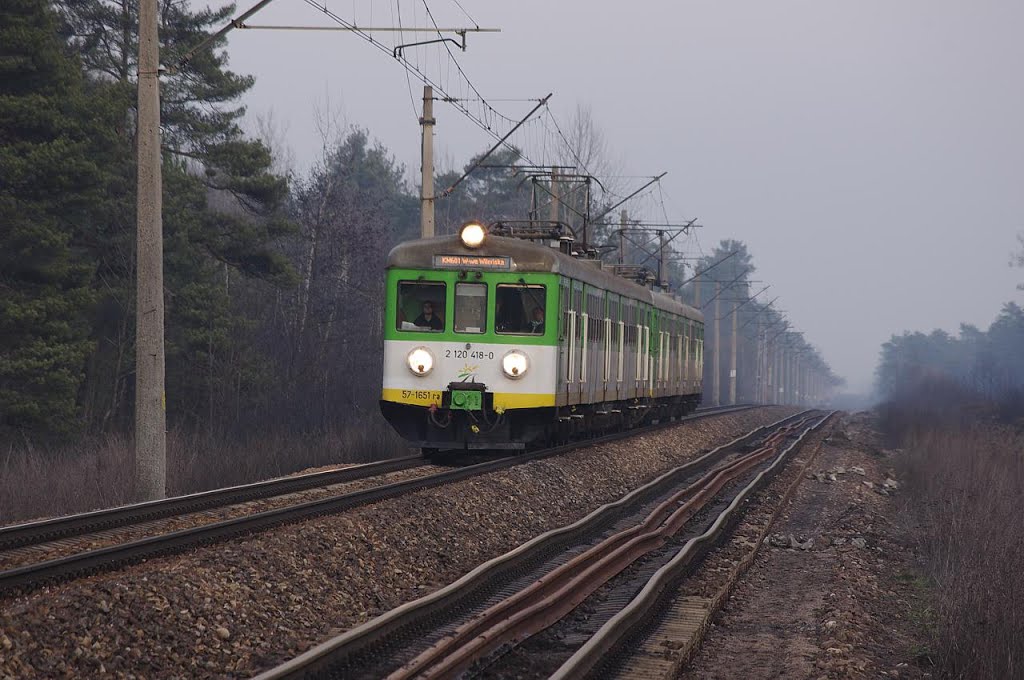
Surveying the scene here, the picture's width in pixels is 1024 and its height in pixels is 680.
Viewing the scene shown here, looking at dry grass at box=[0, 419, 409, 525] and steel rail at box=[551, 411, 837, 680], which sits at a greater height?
dry grass at box=[0, 419, 409, 525]

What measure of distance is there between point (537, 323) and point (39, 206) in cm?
1213

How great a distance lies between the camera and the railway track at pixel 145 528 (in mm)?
8062

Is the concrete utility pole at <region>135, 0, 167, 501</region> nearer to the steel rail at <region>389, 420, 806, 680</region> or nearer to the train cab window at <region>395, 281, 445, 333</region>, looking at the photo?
the train cab window at <region>395, 281, 445, 333</region>

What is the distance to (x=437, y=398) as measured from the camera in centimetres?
1702

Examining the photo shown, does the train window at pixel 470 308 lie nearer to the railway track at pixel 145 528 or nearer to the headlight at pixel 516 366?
the headlight at pixel 516 366

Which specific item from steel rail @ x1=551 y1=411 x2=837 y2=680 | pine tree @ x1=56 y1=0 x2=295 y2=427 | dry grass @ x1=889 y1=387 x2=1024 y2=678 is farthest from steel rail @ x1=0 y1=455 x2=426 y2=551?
pine tree @ x1=56 y1=0 x2=295 y2=427

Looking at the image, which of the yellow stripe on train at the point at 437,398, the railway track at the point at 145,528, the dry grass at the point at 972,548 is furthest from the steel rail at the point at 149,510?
the dry grass at the point at 972,548

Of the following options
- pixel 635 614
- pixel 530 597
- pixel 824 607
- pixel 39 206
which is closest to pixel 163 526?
pixel 530 597

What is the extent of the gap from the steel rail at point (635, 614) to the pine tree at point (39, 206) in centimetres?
1502

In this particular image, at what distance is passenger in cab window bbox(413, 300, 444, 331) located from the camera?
17.2 m

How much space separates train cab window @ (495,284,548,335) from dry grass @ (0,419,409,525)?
4.63 metres

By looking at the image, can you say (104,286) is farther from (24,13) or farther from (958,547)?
(958,547)

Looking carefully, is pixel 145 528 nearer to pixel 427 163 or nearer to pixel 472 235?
pixel 472 235

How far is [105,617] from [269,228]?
81.6 feet
